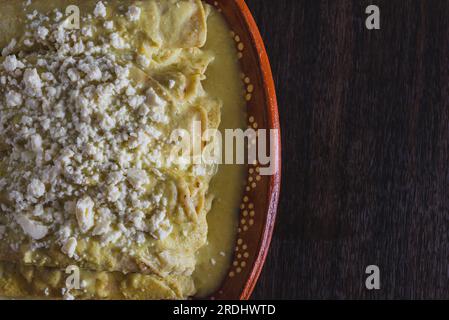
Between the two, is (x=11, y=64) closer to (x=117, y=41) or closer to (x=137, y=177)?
(x=117, y=41)

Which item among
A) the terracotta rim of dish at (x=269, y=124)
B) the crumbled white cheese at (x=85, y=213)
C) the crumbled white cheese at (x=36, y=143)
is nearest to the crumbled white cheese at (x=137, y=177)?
the crumbled white cheese at (x=85, y=213)

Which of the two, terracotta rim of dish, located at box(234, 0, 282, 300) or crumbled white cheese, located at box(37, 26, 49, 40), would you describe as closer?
crumbled white cheese, located at box(37, 26, 49, 40)

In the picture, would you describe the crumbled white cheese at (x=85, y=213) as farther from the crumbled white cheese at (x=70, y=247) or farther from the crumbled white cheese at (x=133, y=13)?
the crumbled white cheese at (x=133, y=13)

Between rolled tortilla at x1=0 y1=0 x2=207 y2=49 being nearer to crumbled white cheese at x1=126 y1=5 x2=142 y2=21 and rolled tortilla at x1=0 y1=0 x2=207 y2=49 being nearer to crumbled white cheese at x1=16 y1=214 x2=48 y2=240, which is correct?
crumbled white cheese at x1=126 y1=5 x2=142 y2=21

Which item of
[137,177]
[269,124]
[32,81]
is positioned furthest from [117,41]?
[269,124]

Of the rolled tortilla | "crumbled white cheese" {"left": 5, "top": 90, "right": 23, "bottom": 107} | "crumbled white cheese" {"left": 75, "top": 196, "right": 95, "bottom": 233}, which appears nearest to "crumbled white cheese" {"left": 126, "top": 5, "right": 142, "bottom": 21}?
the rolled tortilla

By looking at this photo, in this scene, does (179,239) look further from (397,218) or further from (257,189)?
(397,218)

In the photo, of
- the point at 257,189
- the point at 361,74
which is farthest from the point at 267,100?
the point at 361,74
